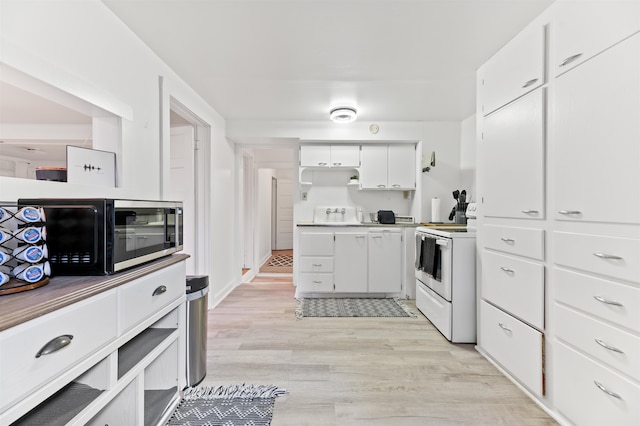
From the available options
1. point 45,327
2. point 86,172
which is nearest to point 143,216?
point 86,172

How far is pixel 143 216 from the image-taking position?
1361mm

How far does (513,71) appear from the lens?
186cm

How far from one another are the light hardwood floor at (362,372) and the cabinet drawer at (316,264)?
78 centimetres

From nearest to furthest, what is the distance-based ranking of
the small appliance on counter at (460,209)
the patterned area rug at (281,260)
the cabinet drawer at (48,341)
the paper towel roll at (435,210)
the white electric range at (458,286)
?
1. the cabinet drawer at (48,341)
2. the white electric range at (458,286)
3. the small appliance on counter at (460,209)
4. the paper towel roll at (435,210)
5. the patterned area rug at (281,260)

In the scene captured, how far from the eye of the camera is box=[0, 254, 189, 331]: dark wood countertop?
2.37ft

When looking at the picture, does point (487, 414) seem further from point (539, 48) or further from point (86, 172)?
point (86, 172)

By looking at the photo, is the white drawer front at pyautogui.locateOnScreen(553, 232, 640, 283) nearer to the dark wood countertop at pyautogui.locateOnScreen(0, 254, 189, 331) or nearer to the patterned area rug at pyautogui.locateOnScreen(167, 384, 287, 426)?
the patterned area rug at pyautogui.locateOnScreen(167, 384, 287, 426)

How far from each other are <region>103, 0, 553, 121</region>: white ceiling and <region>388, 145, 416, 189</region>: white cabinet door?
0.92 metres

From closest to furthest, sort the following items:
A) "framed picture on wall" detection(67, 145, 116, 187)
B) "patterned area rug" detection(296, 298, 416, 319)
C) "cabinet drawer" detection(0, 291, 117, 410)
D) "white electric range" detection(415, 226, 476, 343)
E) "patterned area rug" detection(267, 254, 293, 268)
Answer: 1. "cabinet drawer" detection(0, 291, 117, 410)
2. "framed picture on wall" detection(67, 145, 116, 187)
3. "white electric range" detection(415, 226, 476, 343)
4. "patterned area rug" detection(296, 298, 416, 319)
5. "patterned area rug" detection(267, 254, 293, 268)

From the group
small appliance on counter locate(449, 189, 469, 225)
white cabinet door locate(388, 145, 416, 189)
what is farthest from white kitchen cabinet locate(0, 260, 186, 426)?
small appliance on counter locate(449, 189, 469, 225)

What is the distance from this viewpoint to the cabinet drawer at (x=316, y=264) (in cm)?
361

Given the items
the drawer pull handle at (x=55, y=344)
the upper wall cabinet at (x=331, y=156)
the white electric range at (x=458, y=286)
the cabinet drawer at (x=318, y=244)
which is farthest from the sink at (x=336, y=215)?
the drawer pull handle at (x=55, y=344)

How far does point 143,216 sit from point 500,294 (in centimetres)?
227

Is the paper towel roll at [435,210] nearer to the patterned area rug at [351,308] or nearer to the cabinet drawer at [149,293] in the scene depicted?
the patterned area rug at [351,308]
